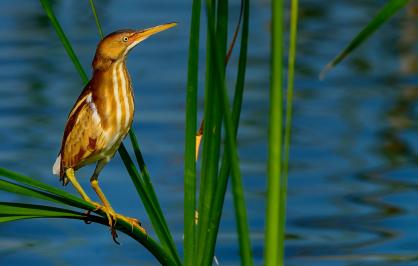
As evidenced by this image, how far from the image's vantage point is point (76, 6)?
9859mm

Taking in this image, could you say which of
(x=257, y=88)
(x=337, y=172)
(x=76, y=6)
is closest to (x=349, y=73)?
(x=257, y=88)

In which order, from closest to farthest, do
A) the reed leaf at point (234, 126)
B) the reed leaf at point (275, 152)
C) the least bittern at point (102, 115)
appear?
the reed leaf at point (275, 152) < the reed leaf at point (234, 126) < the least bittern at point (102, 115)

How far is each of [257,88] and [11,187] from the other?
498 centimetres

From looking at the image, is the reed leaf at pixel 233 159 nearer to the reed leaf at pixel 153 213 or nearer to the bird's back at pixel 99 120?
the reed leaf at pixel 153 213

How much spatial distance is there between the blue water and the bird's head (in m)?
1.69

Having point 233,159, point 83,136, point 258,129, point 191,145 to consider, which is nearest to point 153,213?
point 191,145

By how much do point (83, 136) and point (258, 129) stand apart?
350 centimetres

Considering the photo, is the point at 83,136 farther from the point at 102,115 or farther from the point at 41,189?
the point at 41,189

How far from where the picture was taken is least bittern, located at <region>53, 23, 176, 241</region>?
320 centimetres

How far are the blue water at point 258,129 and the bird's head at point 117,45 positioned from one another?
5.54 feet

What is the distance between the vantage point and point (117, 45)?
342 cm

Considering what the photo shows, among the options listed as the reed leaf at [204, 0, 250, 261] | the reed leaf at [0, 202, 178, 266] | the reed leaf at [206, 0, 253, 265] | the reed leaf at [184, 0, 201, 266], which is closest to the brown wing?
the reed leaf at [0, 202, 178, 266]

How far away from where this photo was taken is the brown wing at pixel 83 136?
322cm

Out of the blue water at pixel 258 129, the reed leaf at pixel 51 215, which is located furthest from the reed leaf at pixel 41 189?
the blue water at pixel 258 129
